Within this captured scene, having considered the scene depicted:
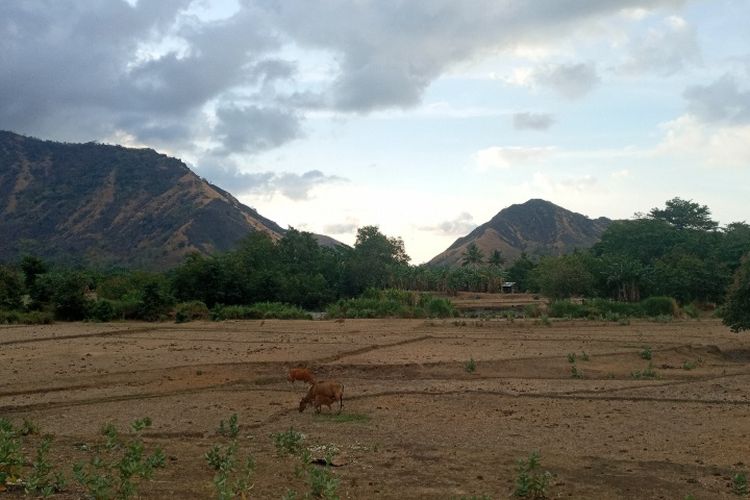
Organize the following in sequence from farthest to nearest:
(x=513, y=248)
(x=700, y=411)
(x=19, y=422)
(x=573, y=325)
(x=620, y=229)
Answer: (x=513, y=248) < (x=620, y=229) < (x=573, y=325) < (x=700, y=411) < (x=19, y=422)

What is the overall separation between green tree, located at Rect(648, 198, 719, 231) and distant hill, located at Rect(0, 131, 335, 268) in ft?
233

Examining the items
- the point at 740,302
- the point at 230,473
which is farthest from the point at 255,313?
the point at 230,473

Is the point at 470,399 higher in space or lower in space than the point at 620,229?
lower

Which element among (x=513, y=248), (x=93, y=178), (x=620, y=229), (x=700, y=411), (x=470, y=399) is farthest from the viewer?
(x=513, y=248)

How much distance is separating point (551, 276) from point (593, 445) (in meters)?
57.5

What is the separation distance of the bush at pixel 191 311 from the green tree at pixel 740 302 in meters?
32.5

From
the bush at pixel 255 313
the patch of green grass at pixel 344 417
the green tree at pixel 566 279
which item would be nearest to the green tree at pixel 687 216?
the green tree at pixel 566 279

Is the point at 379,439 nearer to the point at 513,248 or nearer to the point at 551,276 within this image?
the point at 551,276

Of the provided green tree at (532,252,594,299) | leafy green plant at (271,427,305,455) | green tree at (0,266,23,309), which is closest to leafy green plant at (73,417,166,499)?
leafy green plant at (271,427,305,455)

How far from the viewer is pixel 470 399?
1522 centimetres

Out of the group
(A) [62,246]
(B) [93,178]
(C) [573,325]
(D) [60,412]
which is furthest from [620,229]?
(B) [93,178]

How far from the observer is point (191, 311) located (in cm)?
4650

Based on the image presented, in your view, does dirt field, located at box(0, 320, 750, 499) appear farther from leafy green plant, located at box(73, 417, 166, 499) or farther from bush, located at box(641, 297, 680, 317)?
bush, located at box(641, 297, 680, 317)

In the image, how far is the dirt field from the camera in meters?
8.86
